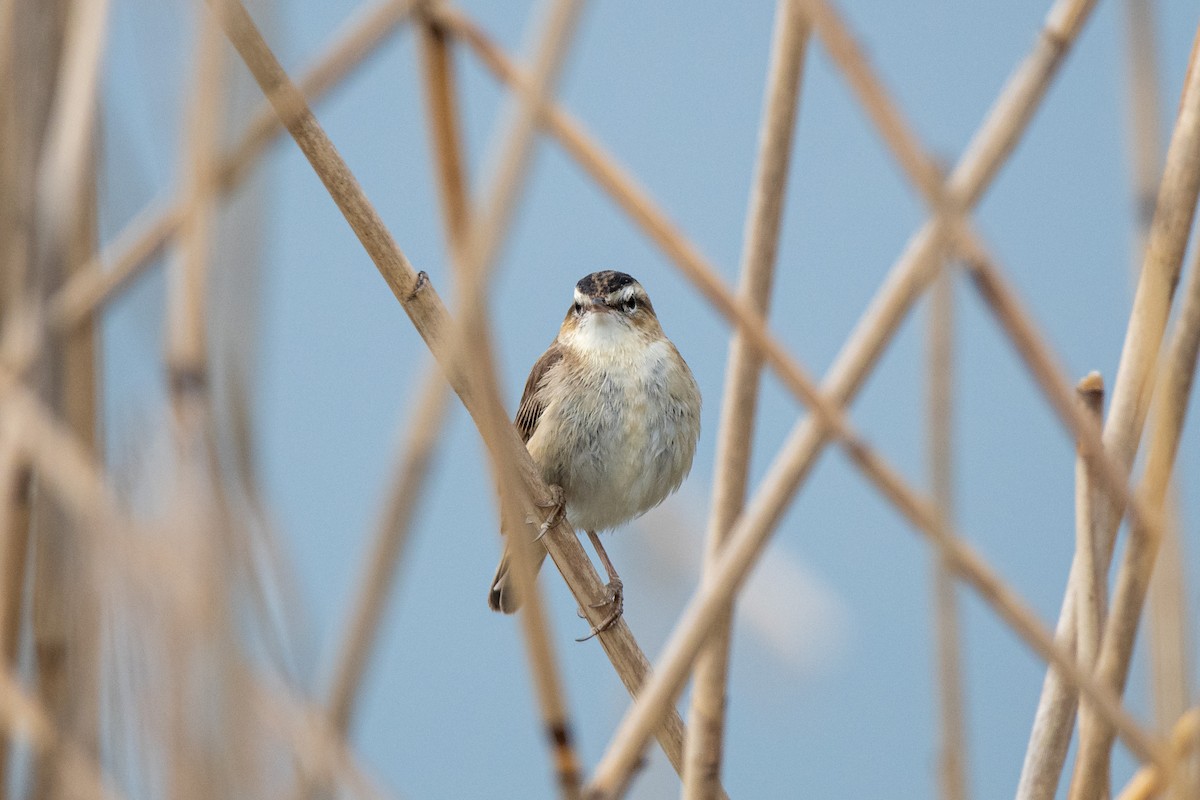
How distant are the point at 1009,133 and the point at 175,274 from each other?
0.96m

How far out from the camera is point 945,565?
53.6 inches

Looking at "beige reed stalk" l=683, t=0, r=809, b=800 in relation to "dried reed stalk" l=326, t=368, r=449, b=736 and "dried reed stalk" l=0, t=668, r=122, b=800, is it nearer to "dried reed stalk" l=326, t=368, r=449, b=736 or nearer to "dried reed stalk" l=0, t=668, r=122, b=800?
"dried reed stalk" l=326, t=368, r=449, b=736

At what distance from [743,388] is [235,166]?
2.42ft

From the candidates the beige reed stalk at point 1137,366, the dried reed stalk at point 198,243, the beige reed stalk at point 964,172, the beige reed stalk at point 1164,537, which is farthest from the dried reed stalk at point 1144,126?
the dried reed stalk at point 198,243

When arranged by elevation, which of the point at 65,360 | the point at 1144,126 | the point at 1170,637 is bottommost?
the point at 1170,637

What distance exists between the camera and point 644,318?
3768 millimetres

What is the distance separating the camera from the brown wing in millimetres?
3527

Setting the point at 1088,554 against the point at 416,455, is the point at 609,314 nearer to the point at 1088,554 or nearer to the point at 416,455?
the point at 1088,554

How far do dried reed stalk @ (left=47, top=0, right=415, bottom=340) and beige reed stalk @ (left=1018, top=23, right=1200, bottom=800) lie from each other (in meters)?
1.07

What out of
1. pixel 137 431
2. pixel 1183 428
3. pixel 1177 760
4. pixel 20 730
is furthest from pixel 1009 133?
pixel 20 730

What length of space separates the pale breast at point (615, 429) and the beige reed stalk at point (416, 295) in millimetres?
1175

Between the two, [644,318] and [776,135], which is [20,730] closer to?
[776,135]

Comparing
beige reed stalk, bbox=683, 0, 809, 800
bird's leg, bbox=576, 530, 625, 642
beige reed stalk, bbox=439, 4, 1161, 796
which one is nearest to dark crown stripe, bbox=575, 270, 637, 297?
bird's leg, bbox=576, 530, 625, 642

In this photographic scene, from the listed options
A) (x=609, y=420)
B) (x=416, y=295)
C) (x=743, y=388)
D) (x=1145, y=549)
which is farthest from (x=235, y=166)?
(x=609, y=420)
